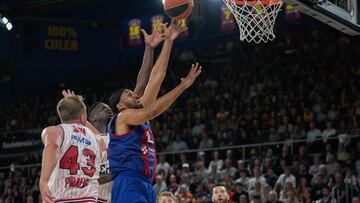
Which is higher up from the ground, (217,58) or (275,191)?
(217,58)

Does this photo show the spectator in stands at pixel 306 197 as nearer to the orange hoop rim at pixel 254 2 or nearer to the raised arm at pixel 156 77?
the orange hoop rim at pixel 254 2

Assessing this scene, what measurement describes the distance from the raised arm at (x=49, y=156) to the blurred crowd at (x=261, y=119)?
786cm

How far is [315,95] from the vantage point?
1927 centimetres

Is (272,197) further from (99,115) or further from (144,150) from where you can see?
(144,150)

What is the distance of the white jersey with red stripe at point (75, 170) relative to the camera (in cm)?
632

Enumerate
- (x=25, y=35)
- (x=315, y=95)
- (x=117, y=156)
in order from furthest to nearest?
(x=25, y=35) < (x=315, y=95) < (x=117, y=156)

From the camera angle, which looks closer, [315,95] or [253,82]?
[315,95]

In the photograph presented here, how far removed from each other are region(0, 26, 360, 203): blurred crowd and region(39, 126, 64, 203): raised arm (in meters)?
7.86

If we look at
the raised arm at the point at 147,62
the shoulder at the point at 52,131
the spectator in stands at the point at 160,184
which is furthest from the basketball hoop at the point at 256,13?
the spectator in stands at the point at 160,184

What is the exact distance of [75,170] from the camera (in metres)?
6.39

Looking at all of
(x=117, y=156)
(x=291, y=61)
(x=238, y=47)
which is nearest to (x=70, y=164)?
(x=117, y=156)

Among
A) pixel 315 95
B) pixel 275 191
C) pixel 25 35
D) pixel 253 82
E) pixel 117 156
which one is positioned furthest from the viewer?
pixel 25 35

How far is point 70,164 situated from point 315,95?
44.7ft

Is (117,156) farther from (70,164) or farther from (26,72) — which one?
(26,72)
